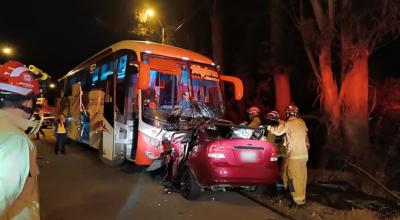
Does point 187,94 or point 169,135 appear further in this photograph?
point 187,94

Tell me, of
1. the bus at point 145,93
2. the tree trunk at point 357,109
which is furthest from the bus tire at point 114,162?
the tree trunk at point 357,109

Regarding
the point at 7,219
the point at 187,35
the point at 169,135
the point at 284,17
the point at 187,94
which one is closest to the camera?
the point at 7,219

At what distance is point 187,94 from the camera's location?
1173 cm

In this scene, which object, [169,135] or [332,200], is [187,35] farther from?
[332,200]

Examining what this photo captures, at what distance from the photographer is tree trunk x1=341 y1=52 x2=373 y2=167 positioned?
11.2 m

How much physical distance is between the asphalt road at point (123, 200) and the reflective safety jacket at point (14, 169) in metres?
4.70

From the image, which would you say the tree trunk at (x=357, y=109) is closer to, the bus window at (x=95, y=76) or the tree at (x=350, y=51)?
the tree at (x=350, y=51)

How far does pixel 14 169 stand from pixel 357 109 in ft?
33.5

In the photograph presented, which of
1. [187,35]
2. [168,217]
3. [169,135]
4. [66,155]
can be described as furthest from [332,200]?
[187,35]

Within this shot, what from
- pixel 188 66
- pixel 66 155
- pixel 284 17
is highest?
pixel 284 17

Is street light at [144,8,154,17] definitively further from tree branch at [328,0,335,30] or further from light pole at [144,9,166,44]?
tree branch at [328,0,335,30]

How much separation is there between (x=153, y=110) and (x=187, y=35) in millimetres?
14054

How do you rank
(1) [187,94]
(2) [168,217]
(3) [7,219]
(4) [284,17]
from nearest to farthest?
(3) [7,219]
(2) [168,217]
(1) [187,94]
(4) [284,17]

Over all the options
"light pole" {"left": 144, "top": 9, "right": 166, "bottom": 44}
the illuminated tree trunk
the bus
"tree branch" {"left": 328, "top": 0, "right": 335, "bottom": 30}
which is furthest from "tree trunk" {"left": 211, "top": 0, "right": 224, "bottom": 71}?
"tree branch" {"left": 328, "top": 0, "right": 335, "bottom": 30}
